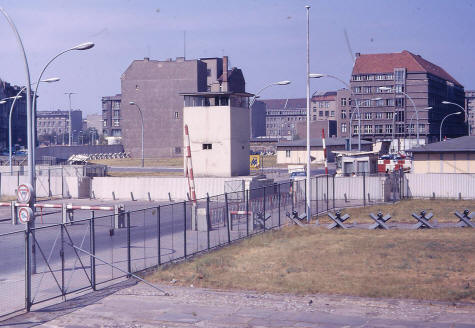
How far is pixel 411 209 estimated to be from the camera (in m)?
33.5

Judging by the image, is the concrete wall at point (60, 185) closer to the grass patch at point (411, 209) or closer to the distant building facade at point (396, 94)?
the grass patch at point (411, 209)

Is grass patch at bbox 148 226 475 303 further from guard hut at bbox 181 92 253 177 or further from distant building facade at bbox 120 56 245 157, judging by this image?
distant building facade at bbox 120 56 245 157

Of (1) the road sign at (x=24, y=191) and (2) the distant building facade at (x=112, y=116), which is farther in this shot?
(2) the distant building facade at (x=112, y=116)

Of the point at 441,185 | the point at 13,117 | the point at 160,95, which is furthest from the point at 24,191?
the point at 13,117

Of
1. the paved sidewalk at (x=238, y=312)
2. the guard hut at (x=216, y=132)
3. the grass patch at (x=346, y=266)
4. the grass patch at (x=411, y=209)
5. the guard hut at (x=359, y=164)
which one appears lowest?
the paved sidewalk at (x=238, y=312)

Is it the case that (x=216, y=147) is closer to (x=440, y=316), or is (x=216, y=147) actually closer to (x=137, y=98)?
(x=440, y=316)

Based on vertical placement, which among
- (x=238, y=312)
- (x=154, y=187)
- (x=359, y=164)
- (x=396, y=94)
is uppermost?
(x=396, y=94)

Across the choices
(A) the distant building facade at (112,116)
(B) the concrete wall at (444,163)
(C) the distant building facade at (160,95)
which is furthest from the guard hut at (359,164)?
(A) the distant building facade at (112,116)

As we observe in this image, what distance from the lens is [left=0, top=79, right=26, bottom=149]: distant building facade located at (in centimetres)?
11566

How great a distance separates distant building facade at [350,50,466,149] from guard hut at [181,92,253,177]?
6814 cm

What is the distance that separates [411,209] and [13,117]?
102 metres

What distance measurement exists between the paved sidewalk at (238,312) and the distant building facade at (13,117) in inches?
4201

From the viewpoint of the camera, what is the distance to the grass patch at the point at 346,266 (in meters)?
14.9

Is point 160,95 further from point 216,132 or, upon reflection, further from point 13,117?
point 216,132
